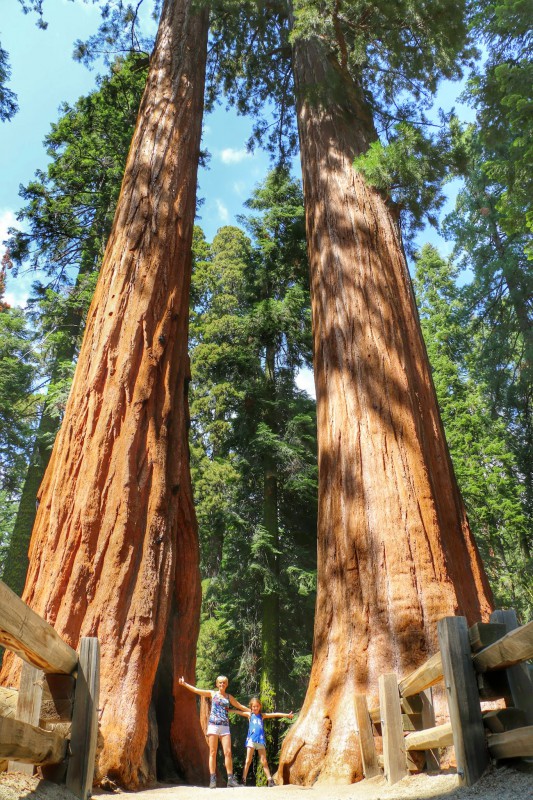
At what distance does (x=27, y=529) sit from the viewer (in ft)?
45.1

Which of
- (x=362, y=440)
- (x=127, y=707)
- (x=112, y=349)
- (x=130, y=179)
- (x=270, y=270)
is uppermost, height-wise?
(x=270, y=270)

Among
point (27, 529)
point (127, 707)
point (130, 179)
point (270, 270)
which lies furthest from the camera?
point (270, 270)

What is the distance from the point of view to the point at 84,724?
309 centimetres

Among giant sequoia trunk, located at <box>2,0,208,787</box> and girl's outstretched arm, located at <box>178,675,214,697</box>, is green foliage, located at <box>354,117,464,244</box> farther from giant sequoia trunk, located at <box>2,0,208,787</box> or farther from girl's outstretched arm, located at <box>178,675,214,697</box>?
girl's outstretched arm, located at <box>178,675,214,697</box>

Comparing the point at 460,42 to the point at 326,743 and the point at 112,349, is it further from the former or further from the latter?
the point at 326,743

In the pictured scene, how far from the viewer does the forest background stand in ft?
40.2

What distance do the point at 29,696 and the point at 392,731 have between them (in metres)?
2.13

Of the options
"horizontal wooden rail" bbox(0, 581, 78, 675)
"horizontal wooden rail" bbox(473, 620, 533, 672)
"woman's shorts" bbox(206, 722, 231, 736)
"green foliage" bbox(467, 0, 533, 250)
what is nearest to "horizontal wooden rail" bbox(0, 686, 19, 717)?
"horizontal wooden rail" bbox(0, 581, 78, 675)

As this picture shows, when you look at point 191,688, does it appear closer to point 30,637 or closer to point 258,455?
point 30,637

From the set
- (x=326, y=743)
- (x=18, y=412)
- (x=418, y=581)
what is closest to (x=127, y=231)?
(x=418, y=581)

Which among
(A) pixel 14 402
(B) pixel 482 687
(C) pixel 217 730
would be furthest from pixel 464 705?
(A) pixel 14 402

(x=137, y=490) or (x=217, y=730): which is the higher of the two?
(x=137, y=490)

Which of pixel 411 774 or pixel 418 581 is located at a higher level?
pixel 418 581

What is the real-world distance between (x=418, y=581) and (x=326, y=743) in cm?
130
